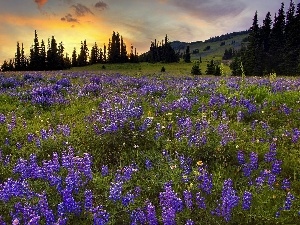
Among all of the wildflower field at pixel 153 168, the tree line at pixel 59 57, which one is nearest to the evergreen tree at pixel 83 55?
the tree line at pixel 59 57

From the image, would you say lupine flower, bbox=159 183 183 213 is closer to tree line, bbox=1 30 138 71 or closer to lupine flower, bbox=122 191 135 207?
lupine flower, bbox=122 191 135 207

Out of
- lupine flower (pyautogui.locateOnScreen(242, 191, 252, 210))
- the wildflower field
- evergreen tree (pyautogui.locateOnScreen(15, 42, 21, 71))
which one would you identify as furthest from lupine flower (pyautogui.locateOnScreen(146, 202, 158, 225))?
evergreen tree (pyautogui.locateOnScreen(15, 42, 21, 71))

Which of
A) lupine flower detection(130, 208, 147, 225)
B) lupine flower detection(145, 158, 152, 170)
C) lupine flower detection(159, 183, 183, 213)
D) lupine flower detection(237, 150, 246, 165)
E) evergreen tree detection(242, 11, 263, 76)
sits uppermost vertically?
evergreen tree detection(242, 11, 263, 76)

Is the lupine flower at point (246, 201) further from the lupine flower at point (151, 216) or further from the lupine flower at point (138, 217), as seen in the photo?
the lupine flower at point (138, 217)

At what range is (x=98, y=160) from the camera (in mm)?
6637

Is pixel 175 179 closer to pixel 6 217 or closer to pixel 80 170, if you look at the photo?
pixel 80 170

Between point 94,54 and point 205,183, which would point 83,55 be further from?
point 205,183

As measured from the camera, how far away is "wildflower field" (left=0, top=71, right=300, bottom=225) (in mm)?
4910

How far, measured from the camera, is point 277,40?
68750mm

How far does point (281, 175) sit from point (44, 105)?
762 cm

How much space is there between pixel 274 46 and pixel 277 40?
1279mm

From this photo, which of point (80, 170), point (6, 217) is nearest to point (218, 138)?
point (80, 170)

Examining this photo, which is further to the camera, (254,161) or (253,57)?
(253,57)

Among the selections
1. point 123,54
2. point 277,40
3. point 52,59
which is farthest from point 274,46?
point 123,54
